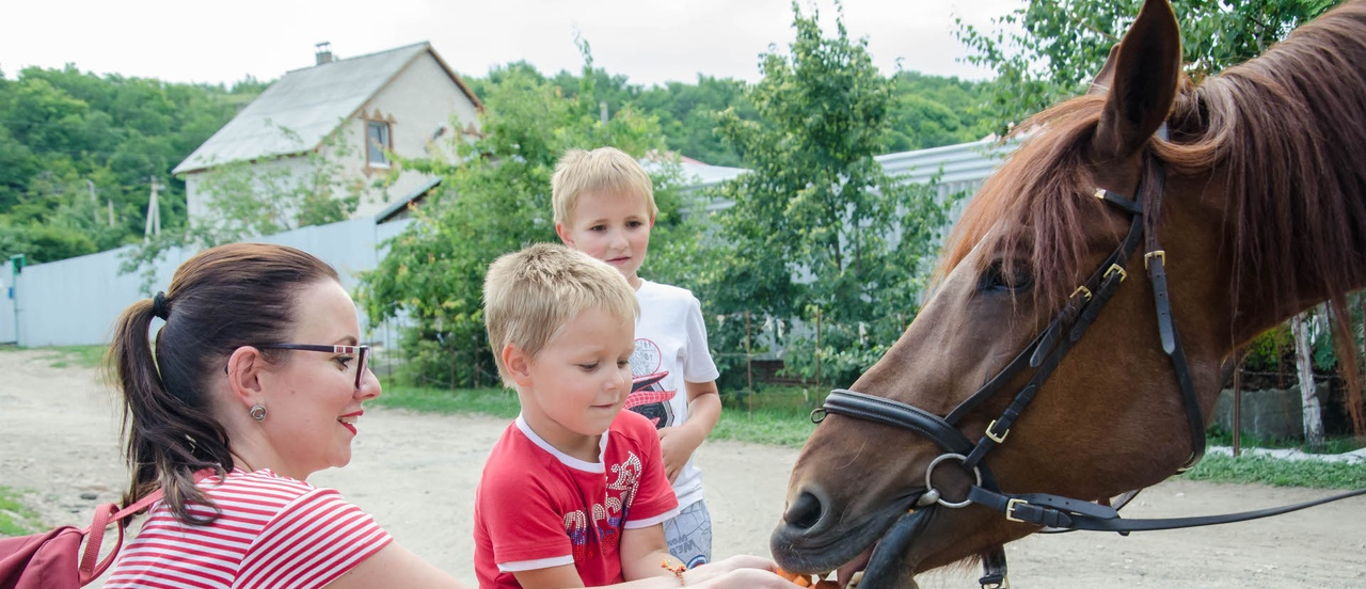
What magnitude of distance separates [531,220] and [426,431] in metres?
3.22

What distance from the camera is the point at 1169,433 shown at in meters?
1.76

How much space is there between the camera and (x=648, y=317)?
2.72 metres

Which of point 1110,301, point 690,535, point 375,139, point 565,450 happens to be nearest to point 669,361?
point 690,535

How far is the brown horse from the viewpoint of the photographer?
1750 millimetres

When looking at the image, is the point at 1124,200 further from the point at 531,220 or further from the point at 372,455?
the point at 531,220

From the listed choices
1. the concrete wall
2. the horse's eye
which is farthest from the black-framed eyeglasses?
the concrete wall

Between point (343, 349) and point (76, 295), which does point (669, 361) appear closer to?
point (343, 349)

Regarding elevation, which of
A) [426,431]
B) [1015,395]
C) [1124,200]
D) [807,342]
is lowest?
[426,431]

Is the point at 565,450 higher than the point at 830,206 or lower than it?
lower

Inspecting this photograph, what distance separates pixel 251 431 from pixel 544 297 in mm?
596

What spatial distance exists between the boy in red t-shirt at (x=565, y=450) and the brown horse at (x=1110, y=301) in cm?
30

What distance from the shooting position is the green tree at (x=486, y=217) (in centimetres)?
1211

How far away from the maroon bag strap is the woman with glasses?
14mm

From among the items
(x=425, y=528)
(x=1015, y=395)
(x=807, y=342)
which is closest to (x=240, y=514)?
(x=1015, y=395)
